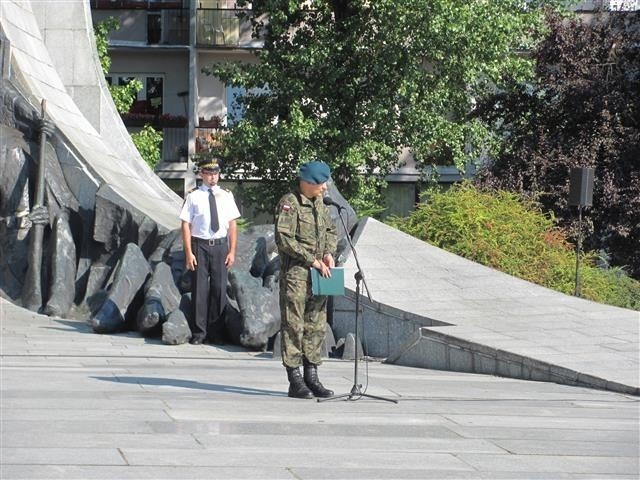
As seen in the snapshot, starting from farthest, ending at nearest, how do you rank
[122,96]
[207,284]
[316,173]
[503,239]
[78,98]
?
[122,96], [78,98], [503,239], [207,284], [316,173]

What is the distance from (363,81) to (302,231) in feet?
61.9

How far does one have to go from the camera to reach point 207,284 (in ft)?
43.2

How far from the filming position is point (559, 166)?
90.1 ft

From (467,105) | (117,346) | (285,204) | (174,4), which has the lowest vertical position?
(117,346)

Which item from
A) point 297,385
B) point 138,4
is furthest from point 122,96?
point 297,385

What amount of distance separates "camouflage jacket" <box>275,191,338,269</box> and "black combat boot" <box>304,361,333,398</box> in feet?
2.51

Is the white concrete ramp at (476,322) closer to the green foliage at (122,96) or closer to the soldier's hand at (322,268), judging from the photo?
the soldier's hand at (322,268)

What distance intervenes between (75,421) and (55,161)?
8697 mm

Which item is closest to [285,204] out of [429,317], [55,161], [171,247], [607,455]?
[607,455]

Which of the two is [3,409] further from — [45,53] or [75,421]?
[45,53]

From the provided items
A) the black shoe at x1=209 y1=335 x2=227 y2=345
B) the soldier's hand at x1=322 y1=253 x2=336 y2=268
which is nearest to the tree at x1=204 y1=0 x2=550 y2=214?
the black shoe at x1=209 y1=335 x2=227 y2=345

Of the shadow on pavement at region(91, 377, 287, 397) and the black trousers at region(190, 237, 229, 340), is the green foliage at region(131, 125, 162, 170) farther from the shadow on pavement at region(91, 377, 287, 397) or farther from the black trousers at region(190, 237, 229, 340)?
the shadow on pavement at region(91, 377, 287, 397)

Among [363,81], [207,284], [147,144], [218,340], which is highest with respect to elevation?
[363,81]

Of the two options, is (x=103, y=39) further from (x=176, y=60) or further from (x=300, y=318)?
(x=300, y=318)
